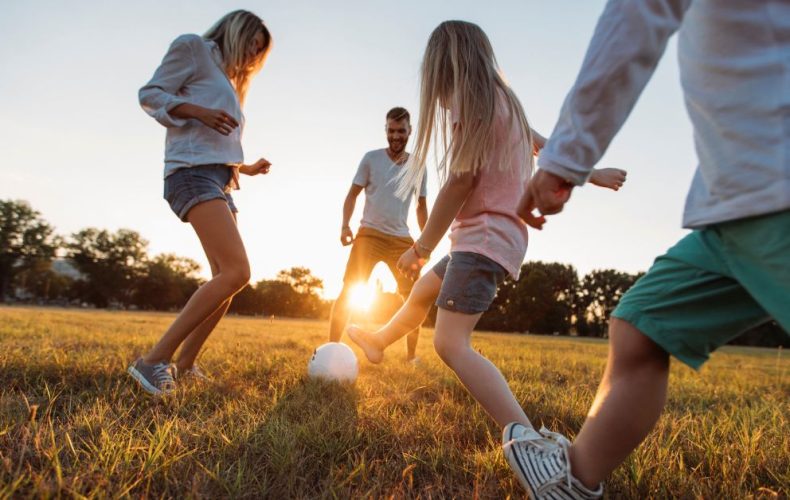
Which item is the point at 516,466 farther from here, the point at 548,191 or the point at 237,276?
the point at 237,276

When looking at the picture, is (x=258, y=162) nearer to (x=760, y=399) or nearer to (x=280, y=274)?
(x=760, y=399)

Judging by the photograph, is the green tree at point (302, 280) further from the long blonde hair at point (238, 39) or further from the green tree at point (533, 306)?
the long blonde hair at point (238, 39)

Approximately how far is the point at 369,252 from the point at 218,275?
2.44m

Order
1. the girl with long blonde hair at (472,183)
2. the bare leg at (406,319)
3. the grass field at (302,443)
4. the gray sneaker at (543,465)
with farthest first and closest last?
the bare leg at (406,319), the girl with long blonde hair at (472,183), the grass field at (302,443), the gray sneaker at (543,465)

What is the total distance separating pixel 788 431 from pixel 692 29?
2.91 m

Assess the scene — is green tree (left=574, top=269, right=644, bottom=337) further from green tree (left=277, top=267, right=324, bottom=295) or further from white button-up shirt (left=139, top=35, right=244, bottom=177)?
white button-up shirt (left=139, top=35, right=244, bottom=177)

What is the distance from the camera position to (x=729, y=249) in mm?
1222

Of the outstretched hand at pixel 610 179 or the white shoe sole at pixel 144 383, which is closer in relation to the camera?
the outstretched hand at pixel 610 179

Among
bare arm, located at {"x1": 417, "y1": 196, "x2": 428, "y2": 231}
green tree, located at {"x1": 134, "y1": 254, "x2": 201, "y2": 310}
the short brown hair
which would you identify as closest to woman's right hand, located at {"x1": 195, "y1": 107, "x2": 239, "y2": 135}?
the short brown hair

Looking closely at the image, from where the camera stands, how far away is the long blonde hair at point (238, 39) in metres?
3.64

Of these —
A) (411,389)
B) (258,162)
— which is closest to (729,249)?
(411,389)

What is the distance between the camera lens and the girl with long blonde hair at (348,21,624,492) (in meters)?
2.41

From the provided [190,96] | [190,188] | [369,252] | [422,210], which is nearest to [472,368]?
[190,188]

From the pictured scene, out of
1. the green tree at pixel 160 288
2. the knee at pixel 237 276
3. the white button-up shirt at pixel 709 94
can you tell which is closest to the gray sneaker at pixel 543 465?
the white button-up shirt at pixel 709 94
